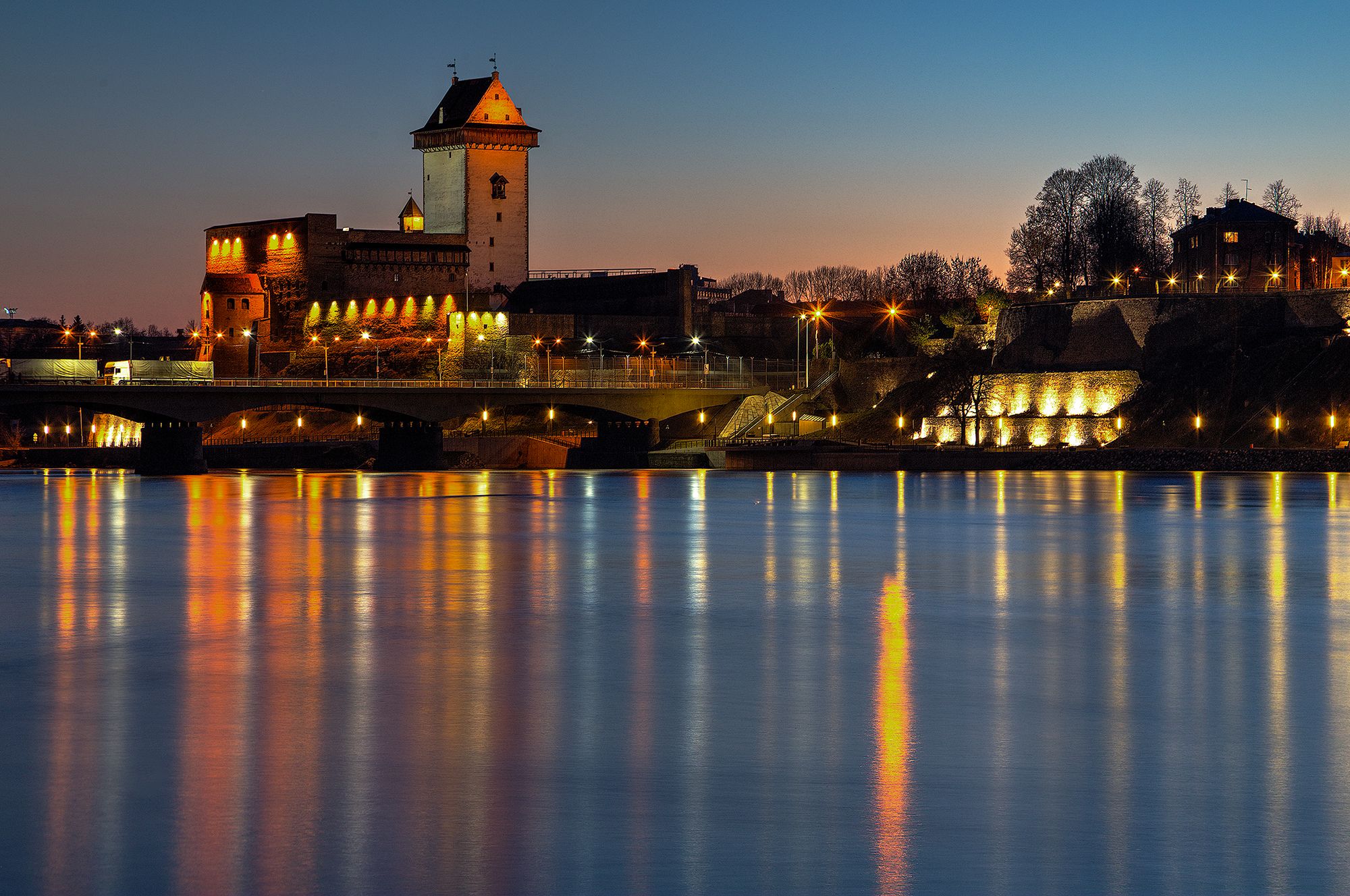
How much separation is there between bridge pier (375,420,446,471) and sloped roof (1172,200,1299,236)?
53.9m

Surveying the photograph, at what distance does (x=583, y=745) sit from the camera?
1064cm

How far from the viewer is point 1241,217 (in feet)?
322

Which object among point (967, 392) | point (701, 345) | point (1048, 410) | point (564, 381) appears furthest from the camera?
point (701, 345)

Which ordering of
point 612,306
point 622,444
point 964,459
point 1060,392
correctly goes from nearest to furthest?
1. point 964,459
2. point 1060,392
3. point 622,444
4. point 612,306

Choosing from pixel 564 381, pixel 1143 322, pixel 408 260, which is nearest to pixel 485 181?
pixel 408 260

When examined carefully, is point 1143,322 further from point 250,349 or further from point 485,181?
→ point 250,349

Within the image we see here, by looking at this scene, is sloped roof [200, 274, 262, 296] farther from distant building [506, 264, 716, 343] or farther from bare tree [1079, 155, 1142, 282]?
bare tree [1079, 155, 1142, 282]

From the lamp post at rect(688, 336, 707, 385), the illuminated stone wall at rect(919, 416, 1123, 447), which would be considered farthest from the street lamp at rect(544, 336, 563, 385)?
the illuminated stone wall at rect(919, 416, 1123, 447)

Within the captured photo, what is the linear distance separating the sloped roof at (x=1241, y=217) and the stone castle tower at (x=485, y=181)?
53.8 metres

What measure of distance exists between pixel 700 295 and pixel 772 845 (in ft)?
586

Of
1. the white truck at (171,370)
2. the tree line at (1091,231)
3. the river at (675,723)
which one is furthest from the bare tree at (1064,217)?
the river at (675,723)

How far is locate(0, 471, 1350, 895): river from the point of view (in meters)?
7.99

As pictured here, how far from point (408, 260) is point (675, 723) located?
358 ft

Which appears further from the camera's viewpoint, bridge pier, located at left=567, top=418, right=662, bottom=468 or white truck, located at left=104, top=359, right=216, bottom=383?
bridge pier, located at left=567, top=418, right=662, bottom=468
